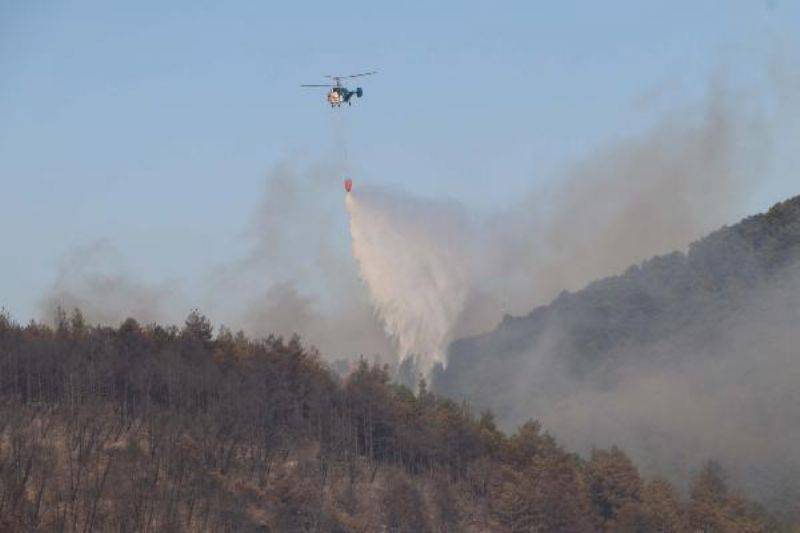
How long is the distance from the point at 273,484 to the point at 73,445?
48.4 feet

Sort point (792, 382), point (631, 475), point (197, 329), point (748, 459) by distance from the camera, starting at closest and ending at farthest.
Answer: point (631, 475) < point (197, 329) < point (748, 459) < point (792, 382)

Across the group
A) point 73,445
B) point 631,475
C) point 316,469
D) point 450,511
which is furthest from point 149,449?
point 631,475

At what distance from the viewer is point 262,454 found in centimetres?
12088

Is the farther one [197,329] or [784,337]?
[784,337]

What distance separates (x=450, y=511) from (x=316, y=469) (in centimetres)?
1084

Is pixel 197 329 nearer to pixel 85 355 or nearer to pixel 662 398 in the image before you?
pixel 85 355

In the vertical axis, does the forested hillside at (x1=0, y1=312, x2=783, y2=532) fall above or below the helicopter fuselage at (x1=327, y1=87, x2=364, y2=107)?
below

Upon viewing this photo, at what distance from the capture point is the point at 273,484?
4523 inches

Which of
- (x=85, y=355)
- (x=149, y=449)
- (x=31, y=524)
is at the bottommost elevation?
(x=31, y=524)

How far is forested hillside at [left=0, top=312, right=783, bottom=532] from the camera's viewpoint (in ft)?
352

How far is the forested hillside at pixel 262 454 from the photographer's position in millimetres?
107375

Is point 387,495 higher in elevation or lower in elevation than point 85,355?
lower

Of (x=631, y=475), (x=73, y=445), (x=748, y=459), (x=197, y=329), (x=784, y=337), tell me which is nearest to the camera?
(x=73, y=445)

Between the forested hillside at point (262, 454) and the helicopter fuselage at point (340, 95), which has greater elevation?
the helicopter fuselage at point (340, 95)
